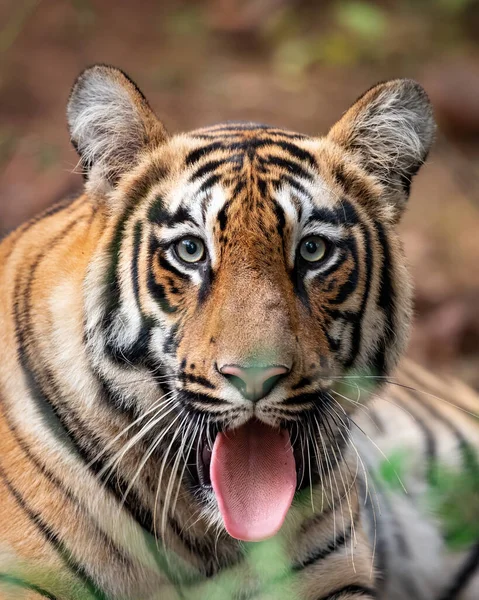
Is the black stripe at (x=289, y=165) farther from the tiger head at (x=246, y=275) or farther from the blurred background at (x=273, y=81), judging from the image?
the blurred background at (x=273, y=81)

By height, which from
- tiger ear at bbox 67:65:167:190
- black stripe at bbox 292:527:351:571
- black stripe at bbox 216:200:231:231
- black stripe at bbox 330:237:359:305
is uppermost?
tiger ear at bbox 67:65:167:190

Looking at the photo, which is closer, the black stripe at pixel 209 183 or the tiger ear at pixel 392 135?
the black stripe at pixel 209 183

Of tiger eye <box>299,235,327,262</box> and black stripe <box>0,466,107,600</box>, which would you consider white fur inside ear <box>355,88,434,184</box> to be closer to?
tiger eye <box>299,235,327,262</box>

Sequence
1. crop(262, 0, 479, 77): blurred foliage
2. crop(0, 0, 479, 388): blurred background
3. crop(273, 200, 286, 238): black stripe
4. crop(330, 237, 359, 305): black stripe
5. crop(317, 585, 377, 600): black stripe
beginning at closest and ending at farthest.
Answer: crop(273, 200, 286, 238): black stripe
crop(330, 237, 359, 305): black stripe
crop(317, 585, 377, 600): black stripe
crop(0, 0, 479, 388): blurred background
crop(262, 0, 479, 77): blurred foliage

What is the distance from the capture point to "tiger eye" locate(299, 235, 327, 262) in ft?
7.32

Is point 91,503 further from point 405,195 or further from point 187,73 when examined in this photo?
point 187,73

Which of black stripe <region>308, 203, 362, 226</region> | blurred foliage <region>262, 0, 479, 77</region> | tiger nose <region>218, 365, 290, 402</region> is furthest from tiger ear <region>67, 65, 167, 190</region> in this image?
blurred foliage <region>262, 0, 479, 77</region>

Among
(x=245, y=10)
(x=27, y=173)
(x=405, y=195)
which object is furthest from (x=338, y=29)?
(x=405, y=195)

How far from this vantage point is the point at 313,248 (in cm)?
224

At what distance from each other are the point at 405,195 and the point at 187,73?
4979 mm

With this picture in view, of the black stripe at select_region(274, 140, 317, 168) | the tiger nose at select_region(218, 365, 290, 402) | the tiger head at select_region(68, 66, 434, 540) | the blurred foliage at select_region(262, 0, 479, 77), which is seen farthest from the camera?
the blurred foliage at select_region(262, 0, 479, 77)

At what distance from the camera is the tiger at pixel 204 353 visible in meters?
2.12

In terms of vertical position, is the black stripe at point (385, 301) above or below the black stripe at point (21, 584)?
above

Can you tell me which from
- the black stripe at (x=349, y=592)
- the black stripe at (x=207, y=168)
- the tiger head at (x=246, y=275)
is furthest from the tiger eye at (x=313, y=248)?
the black stripe at (x=349, y=592)
